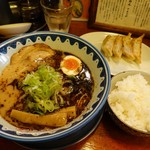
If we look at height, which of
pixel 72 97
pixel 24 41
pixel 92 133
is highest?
pixel 24 41

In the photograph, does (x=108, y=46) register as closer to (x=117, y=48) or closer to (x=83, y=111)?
(x=117, y=48)

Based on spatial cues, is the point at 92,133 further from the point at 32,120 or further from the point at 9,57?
the point at 9,57

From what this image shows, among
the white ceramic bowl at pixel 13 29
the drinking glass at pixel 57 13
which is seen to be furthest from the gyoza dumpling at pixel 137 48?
the white ceramic bowl at pixel 13 29

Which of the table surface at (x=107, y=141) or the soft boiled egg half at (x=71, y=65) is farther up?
the soft boiled egg half at (x=71, y=65)

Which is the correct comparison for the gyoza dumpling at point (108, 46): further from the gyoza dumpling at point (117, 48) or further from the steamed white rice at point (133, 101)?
the steamed white rice at point (133, 101)

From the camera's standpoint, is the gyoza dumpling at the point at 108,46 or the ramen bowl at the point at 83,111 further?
the gyoza dumpling at the point at 108,46

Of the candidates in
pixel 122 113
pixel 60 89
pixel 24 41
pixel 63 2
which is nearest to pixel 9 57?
pixel 24 41
